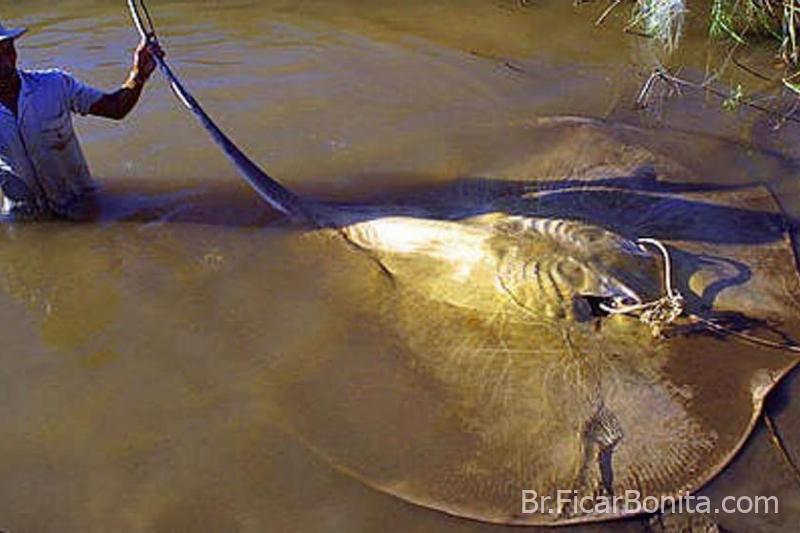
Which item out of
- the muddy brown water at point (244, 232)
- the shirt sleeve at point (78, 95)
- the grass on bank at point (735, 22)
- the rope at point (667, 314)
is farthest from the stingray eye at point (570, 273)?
the grass on bank at point (735, 22)

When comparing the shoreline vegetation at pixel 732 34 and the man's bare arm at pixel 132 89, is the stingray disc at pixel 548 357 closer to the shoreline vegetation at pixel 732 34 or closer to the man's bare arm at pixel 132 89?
the man's bare arm at pixel 132 89

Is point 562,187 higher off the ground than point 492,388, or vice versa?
point 562,187

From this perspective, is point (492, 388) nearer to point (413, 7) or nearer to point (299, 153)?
point (299, 153)

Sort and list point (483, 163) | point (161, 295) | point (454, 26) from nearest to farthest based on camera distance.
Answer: point (161, 295)
point (483, 163)
point (454, 26)

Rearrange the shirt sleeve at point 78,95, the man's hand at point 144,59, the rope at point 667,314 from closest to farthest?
the rope at point 667,314 → the man's hand at point 144,59 → the shirt sleeve at point 78,95

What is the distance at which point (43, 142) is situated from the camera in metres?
4.29

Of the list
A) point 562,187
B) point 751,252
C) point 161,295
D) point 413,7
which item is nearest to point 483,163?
point 562,187

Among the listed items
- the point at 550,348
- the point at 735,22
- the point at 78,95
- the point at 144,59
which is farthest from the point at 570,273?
the point at 735,22

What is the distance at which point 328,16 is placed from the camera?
665 cm

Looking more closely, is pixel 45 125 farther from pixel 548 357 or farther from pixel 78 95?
pixel 548 357

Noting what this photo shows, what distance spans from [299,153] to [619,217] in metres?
2.01

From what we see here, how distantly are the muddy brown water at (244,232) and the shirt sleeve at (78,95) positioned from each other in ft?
2.00

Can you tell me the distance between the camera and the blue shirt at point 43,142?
13.7 feet

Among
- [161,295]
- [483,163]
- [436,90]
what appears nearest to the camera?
[161,295]
